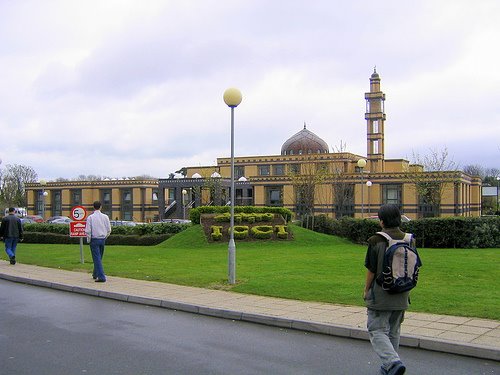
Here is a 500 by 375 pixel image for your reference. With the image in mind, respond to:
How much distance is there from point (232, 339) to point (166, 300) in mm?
2791

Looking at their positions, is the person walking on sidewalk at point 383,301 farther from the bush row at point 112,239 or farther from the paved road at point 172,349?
the bush row at point 112,239

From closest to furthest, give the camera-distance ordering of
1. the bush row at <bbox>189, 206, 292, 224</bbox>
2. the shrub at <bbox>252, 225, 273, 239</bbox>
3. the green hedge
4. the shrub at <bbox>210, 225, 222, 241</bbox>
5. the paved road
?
1. the paved road
2. the shrub at <bbox>210, 225, 222, 241</bbox>
3. the shrub at <bbox>252, 225, 273, 239</bbox>
4. the bush row at <bbox>189, 206, 292, 224</bbox>
5. the green hedge

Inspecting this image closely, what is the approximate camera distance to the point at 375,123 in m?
73.9

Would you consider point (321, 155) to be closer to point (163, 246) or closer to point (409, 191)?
point (409, 191)

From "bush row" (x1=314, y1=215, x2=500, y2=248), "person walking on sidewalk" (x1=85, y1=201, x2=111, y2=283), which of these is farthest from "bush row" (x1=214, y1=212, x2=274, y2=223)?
"person walking on sidewalk" (x1=85, y1=201, x2=111, y2=283)

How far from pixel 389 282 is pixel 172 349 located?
3.05m

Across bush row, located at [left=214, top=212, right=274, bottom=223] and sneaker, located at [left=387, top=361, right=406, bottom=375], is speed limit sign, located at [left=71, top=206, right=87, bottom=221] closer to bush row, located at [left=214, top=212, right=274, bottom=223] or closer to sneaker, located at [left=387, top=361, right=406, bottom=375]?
bush row, located at [left=214, top=212, right=274, bottom=223]

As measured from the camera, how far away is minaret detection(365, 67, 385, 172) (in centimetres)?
7269

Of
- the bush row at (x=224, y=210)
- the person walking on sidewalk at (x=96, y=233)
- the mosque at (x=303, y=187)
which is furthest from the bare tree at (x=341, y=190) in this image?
the person walking on sidewalk at (x=96, y=233)

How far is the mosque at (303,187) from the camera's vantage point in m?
54.5

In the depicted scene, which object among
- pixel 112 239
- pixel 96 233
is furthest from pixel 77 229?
pixel 112 239

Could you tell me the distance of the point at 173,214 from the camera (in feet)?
217

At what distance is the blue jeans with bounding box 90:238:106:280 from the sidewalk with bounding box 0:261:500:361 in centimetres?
24

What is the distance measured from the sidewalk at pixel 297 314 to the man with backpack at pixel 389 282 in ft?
5.69
